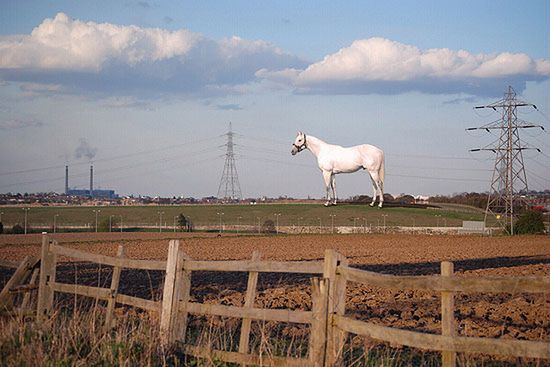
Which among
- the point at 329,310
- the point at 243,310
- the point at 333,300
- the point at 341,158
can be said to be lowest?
the point at 243,310

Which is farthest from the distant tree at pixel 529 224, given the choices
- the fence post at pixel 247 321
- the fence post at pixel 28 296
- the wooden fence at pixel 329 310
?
the fence post at pixel 247 321

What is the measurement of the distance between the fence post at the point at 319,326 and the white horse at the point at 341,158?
15642mm

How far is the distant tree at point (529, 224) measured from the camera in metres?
64.5

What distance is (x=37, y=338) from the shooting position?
31.7 feet

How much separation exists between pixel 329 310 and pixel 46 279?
651cm

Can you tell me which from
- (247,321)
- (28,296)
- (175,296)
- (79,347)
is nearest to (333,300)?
(247,321)

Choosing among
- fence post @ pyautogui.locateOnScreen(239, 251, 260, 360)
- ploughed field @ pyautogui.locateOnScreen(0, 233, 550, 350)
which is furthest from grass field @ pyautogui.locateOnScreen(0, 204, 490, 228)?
fence post @ pyautogui.locateOnScreen(239, 251, 260, 360)

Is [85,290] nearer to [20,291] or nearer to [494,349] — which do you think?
[20,291]

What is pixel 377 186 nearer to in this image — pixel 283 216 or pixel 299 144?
pixel 299 144

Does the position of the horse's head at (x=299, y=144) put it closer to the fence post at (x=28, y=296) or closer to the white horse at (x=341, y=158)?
the white horse at (x=341, y=158)

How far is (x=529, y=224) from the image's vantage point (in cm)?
6438

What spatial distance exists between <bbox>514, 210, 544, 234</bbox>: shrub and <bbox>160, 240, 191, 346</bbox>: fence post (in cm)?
5804

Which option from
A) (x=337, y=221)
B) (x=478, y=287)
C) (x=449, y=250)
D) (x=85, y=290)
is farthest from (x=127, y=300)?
(x=337, y=221)

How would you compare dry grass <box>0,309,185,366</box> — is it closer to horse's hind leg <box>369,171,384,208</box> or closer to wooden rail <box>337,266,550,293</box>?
wooden rail <box>337,266,550,293</box>
